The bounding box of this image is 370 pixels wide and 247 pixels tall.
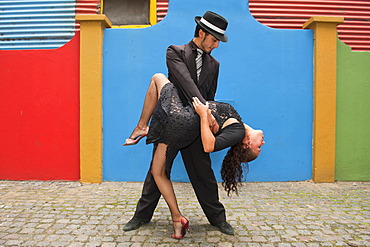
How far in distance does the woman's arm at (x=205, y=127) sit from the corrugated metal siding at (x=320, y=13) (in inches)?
165

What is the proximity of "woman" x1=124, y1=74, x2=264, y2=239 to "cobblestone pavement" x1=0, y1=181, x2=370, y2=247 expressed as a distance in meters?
0.59

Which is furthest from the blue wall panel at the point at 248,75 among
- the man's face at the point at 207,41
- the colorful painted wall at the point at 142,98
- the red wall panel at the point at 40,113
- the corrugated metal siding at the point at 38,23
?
the man's face at the point at 207,41

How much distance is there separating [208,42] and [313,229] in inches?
93.5

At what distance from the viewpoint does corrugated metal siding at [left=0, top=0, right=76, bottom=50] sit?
6594 mm

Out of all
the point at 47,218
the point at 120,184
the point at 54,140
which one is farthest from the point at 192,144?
the point at 54,140

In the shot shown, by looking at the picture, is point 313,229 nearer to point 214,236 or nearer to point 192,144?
point 214,236

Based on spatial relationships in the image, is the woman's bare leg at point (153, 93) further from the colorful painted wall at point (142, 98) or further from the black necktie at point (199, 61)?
the colorful painted wall at point (142, 98)

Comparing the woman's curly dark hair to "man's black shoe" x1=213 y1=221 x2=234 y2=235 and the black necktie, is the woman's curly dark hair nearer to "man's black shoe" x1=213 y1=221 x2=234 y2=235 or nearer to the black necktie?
"man's black shoe" x1=213 y1=221 x2=234 y2=235

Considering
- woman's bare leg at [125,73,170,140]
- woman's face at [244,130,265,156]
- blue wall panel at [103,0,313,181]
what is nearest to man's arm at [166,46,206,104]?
woman's bare leg at [125,73,170,140]

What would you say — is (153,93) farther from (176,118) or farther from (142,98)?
(142,98)

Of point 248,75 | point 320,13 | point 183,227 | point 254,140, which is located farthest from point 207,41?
point 320,13

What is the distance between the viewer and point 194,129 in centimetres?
314

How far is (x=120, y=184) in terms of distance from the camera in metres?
5.63

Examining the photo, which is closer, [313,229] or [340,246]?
[340,246]
